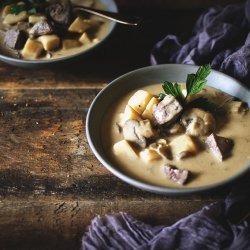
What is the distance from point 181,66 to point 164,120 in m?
0.32

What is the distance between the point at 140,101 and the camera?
1811 mm

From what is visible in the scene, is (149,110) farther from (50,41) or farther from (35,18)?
(35,18)

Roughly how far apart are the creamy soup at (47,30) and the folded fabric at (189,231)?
814 millimetres

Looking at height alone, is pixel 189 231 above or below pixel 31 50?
below

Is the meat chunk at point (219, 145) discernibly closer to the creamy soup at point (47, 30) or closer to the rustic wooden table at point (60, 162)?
the rustic wooden table at point (60, 162)

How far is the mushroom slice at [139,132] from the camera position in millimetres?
1678

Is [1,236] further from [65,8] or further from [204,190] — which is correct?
[65,8]

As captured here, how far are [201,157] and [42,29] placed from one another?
89 cm

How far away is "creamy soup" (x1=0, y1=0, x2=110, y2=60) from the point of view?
6.91ft

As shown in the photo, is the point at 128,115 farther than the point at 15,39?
No

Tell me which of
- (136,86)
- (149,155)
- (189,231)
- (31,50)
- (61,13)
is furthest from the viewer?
(61,13)

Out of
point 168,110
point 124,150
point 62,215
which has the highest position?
point 168,110

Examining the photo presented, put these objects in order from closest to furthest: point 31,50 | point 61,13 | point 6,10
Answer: point 31,50, point 61,13, point 6,10

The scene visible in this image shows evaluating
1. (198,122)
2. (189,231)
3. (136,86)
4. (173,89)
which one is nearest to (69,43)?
(136,86)
